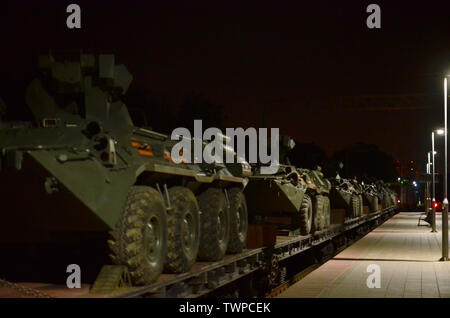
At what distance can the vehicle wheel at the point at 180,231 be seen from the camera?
1128 cm

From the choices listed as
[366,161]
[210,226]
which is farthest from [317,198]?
[366,161]

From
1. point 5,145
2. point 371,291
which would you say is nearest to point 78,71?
point 5,145

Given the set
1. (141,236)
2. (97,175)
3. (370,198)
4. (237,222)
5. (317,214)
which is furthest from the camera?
(370,198)

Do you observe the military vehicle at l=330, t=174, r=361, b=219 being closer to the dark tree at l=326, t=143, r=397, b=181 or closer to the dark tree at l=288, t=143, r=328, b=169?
the dark tree at l=288, t=143, r=328, b=169

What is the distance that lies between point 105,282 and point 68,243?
926 millimetres

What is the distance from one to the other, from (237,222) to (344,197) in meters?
19.8

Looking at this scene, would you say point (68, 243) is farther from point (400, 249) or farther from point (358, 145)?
point (358, 145)

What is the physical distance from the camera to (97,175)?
29.7 ft

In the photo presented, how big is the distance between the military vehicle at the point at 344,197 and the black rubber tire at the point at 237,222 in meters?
18.3

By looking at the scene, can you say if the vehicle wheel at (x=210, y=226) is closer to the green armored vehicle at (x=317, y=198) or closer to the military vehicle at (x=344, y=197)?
the green armored vehicle at (x=317, y=198)

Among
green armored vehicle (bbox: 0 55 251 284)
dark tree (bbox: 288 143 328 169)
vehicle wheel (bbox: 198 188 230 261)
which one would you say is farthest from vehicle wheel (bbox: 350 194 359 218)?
dark tree (bbox: 288 143 328 169)

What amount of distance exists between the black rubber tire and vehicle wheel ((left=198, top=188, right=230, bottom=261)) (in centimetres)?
115

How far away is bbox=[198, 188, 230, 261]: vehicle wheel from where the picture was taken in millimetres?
13336

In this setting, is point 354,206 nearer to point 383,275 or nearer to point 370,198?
point 370,198
